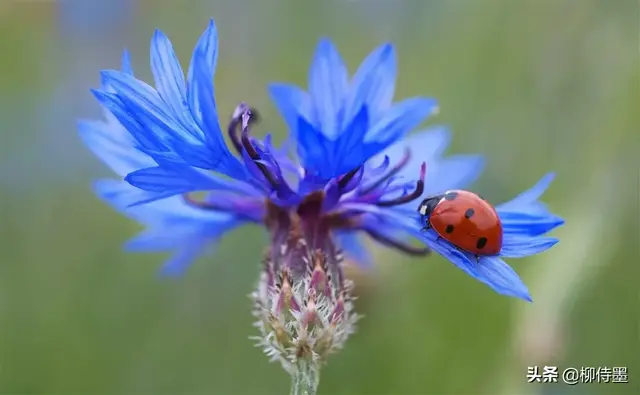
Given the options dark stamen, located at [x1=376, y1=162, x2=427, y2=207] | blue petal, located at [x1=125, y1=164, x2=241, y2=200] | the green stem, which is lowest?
the green stem

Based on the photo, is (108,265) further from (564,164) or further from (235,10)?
(564,164)

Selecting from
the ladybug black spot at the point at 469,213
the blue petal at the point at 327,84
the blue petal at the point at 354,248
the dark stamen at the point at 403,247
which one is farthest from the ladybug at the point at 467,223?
the blue petal at the point at 354,248

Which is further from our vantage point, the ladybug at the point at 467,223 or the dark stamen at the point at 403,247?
the dark stamen at the point at 403,247

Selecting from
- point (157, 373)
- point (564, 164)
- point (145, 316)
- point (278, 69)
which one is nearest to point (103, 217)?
point (145, 316)

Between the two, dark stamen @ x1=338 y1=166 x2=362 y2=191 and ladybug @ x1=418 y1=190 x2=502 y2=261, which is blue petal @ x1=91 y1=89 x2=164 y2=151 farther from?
ladybug @ x1=418 y1=190 x2=502 y2=261

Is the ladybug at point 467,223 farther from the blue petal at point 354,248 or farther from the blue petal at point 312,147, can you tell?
the blue petal at point 354,248

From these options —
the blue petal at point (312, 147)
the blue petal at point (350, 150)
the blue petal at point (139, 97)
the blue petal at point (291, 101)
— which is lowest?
the blue petal at point (139, 97)

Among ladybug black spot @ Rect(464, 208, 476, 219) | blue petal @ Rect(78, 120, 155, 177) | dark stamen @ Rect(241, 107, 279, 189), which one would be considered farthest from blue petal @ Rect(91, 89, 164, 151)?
ladybug black spot @ Rect(464, 208, 476, 219)
